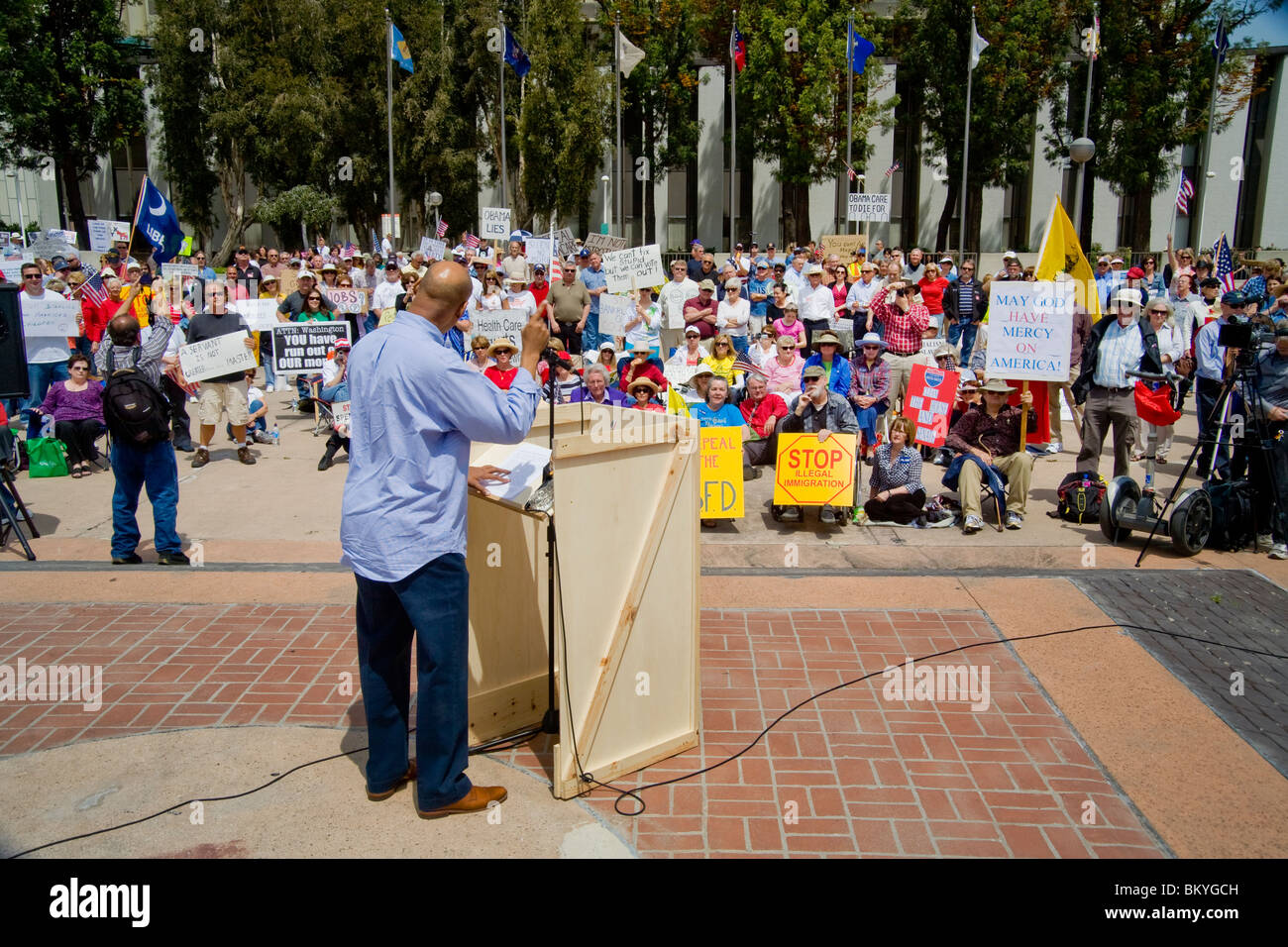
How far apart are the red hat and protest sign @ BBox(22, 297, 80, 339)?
1115 cm

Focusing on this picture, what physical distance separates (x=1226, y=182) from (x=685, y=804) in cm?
4010

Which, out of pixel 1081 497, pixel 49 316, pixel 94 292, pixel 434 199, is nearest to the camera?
pixel 1081 497

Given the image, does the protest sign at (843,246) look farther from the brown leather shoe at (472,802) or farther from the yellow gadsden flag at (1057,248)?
the brown leather shoe at (472,802)

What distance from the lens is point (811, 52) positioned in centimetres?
→ 3216

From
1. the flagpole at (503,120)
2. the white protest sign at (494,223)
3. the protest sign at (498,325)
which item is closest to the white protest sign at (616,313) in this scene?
the protest sign at (498,325)

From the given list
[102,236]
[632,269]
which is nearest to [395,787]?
[632,269]

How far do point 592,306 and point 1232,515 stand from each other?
9.66m

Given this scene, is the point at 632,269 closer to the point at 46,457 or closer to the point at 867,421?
the point at 867,421

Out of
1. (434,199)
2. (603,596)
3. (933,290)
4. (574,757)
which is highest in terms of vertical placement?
(434,199)

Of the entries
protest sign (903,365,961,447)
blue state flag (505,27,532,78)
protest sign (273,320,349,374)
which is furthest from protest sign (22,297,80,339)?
blue state flag (505,27,532,78)

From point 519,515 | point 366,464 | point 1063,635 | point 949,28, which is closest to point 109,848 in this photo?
point 366,464

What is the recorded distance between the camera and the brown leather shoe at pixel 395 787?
393 centimetres

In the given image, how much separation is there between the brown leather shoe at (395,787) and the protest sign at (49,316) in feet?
31.4

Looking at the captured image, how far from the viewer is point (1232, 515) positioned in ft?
25.1
